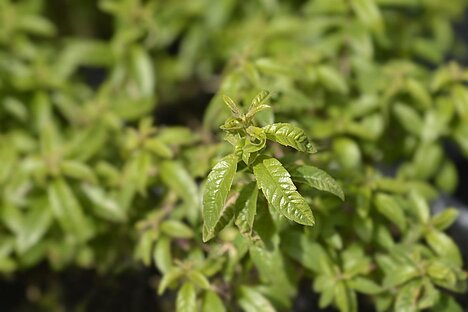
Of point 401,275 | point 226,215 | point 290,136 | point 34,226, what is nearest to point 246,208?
point 226,215

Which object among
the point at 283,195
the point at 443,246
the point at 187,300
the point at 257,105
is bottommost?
the point at 443,246

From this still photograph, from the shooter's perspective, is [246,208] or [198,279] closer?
[246,208]

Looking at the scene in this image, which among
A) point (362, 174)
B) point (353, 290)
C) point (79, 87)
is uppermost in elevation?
point (79, 87)

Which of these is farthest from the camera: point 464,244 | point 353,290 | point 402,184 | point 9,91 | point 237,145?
point 9,91

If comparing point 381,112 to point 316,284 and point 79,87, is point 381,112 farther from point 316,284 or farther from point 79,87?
point 79,87

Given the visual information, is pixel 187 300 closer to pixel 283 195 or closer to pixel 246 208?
pixel 246 208

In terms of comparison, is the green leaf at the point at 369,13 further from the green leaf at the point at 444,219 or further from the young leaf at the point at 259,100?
the young leaf at the point at 259,100

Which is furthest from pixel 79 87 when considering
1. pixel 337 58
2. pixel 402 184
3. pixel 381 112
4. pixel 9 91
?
pixel 402 184
